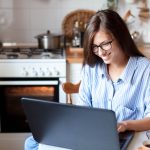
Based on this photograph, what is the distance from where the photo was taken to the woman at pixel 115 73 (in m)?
1.54

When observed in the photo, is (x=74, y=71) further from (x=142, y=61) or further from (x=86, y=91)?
(x=142, y=61)

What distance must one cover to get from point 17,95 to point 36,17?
33.0 inches

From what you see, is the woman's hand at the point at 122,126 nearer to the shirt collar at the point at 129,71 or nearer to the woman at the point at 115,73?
the woman at the point at 115,73

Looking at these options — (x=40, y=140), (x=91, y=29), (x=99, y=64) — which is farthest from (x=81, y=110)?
(x=99, y=64)

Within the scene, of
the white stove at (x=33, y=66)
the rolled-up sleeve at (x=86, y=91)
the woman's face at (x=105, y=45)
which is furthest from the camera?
the white stove at (x=33, y=66)

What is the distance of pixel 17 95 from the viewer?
9.09 ft

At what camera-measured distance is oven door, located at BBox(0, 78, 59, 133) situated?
2.70 m

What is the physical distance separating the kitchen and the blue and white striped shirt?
1.57 meters

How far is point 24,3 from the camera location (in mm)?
3207

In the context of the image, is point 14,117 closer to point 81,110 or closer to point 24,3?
point 24,3

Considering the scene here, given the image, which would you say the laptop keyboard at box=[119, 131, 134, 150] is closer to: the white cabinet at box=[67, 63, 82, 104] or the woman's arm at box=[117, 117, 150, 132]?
the woman's arm at box=[117, 117, 150, 132]

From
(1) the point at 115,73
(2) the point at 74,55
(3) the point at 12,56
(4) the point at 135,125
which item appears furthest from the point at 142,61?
(3) the point at 12,56

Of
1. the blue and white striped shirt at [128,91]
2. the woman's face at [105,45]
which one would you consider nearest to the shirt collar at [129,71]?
the blue and white striped shirt at [128,91]

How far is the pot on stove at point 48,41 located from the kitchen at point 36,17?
10.0 inches
